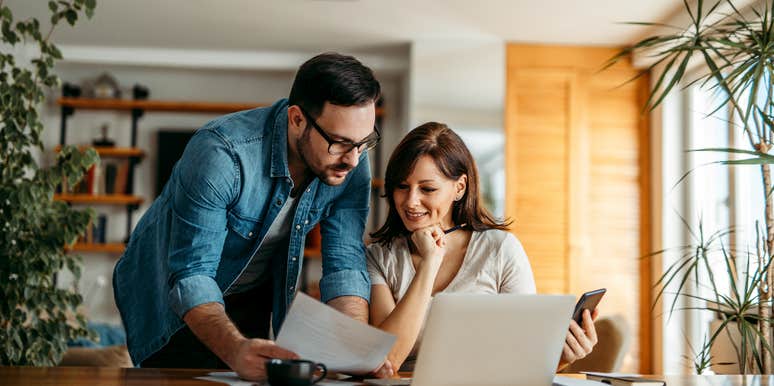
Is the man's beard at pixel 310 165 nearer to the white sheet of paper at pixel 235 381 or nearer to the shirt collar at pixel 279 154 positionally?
the shirt collar at pixel 279 154

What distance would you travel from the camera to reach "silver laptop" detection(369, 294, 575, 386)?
1.18 metres

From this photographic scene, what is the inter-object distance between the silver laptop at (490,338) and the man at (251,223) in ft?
1.11

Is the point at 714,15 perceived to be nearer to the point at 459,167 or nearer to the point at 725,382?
the point at 459,167

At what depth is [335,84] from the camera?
1.57 metres

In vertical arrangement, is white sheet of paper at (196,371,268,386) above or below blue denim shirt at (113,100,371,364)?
below

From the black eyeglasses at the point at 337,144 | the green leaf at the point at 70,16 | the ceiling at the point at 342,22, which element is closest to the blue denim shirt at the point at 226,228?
the black eyeglasses at the point at 337,144

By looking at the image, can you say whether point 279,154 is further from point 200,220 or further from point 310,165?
point 200,220

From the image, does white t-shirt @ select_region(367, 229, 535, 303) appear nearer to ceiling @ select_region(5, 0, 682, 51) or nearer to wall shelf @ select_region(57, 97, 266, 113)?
ceiling @ select_region(5, 0, 682, 51)

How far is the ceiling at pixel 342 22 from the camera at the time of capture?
453 cm

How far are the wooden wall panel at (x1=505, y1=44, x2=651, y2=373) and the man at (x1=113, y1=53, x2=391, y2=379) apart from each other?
3.36 m

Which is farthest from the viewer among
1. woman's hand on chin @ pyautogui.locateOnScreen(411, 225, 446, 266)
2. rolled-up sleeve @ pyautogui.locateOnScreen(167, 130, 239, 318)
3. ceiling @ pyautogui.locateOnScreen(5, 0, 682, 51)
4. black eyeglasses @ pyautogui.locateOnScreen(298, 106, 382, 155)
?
ceiling @ pyautogui.locateOnScreen(5, 0, 682, 51)

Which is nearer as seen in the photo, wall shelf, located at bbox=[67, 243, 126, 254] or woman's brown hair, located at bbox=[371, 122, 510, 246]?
woman's brown hair, located at bbox=[371, 122, 510, 246]

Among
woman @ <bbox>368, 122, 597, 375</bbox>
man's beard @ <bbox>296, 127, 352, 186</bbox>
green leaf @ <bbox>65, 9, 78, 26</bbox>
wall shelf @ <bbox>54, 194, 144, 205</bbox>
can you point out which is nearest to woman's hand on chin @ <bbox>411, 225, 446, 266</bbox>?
woman @ <bbox>368, 122, 597, 375</bbox>

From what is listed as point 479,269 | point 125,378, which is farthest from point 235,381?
point 479,269
